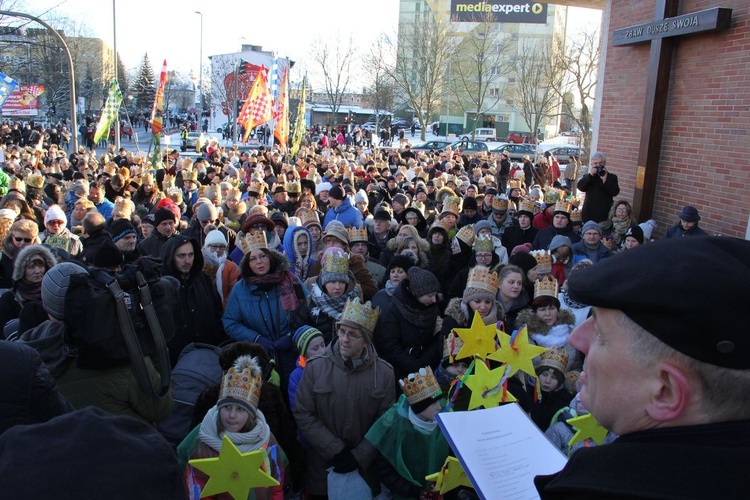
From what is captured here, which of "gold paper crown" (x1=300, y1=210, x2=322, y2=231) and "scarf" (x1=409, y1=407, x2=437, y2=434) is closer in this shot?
"scarf" (x1=409, y1=407, x2=437, y2=434)

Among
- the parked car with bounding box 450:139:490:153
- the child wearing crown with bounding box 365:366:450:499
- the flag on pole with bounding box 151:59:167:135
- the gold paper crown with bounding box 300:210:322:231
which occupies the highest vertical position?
the flag on pole with bounding box 151:59:167:135

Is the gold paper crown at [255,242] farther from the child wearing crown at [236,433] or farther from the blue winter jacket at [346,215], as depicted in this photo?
the blue winter jacket at [346,215]

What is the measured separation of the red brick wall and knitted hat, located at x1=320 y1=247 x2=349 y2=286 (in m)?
6.08

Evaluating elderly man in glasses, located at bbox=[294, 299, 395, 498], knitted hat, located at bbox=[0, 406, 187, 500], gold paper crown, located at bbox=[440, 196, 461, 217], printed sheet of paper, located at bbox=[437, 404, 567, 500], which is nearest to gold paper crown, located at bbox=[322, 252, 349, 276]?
elderly man in glasses, located at bbox=[294, 299, 395, 498]

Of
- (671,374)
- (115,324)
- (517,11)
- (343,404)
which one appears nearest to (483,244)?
(343,404)

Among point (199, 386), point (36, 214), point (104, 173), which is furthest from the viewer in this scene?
point (104, 173)

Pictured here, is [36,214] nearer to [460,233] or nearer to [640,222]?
[460,233]

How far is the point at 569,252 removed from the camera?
7.27 meters

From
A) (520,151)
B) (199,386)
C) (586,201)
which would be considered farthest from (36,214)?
(520,151)

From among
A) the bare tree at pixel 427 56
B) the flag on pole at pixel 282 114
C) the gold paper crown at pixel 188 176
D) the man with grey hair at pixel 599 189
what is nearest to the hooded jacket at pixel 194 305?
the man with grey hair at pixel 599 189

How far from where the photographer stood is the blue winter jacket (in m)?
9.12

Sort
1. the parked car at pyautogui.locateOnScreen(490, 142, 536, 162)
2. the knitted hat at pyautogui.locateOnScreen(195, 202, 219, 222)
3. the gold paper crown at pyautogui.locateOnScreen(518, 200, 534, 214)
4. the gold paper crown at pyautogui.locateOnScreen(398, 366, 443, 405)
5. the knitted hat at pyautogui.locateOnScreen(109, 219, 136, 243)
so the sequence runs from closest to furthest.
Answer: the gold paper crown at pyautogui.locateOnScreen(398, 366, 443, 405) → the knitted hat at pyautogui.locateOnScreen(109, 219, 136, 243) → the knitted hat at pyautogui.locateOnScreen(195, 202, 219, 222) → the gold paper crown at pyautogui.locateOnScreen(518, 200, 534, 214) → the parked car at pyautogui.locateOnScreen(490, 142, 536, 162)

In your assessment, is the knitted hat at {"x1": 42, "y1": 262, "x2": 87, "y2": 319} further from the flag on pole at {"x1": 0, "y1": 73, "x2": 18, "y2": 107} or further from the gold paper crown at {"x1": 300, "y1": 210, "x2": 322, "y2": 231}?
the flag on pole at {"x1": 0, "y1": 73, "x2": 18, "y2": 107}

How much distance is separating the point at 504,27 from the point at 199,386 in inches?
3062
